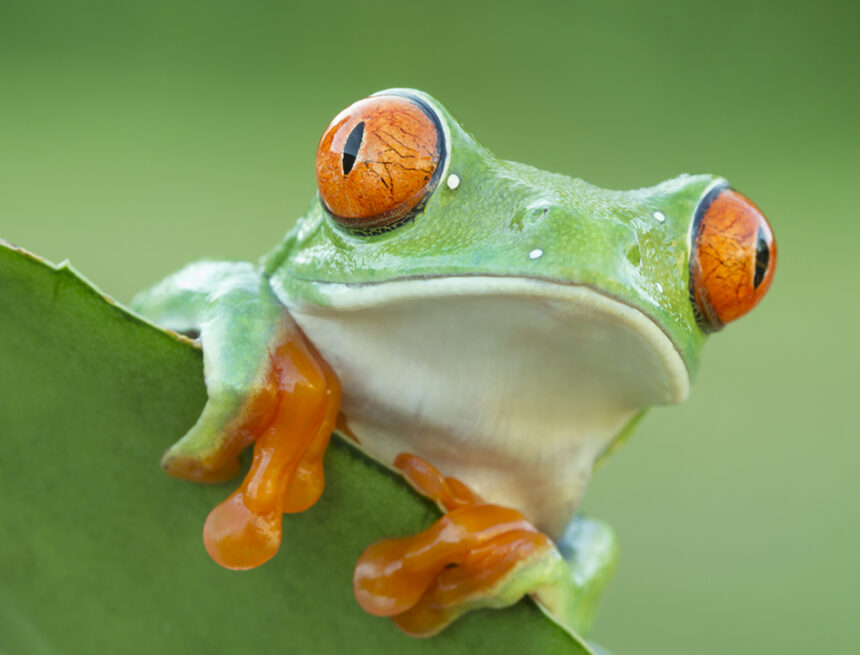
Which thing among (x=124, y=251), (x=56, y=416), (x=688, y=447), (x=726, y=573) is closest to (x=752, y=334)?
(x=688, y=447)

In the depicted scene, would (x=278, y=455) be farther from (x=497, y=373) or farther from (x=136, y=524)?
(x=497, y=373)

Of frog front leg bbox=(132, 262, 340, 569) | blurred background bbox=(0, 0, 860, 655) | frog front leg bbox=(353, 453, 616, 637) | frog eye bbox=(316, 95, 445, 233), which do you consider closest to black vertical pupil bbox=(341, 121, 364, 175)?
frog eye bbox=(316, 95, 445, 233)

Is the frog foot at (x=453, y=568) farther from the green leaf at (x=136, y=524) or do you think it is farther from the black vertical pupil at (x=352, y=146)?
the black vertical pupil at (x=352, y=146)

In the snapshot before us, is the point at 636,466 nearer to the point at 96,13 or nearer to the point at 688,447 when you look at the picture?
the point at 688,447

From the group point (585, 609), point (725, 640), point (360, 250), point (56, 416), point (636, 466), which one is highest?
point (360, 250)

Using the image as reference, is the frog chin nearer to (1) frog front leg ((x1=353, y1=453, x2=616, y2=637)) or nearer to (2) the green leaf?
(1) frog front leg ((x1=353, y1=453, x2=616, y2=637))

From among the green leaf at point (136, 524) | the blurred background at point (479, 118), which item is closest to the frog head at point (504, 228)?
the green leaf at point (136, 524)

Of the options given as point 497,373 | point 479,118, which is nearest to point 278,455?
point 497,373

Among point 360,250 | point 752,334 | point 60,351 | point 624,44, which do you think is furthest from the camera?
point 624,44
